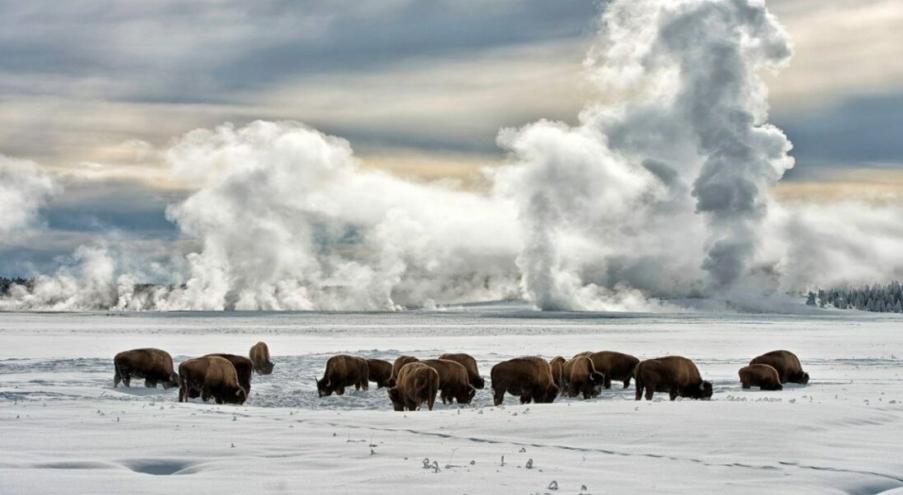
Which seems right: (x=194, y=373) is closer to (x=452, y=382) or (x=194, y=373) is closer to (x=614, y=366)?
(x=452, y=382)

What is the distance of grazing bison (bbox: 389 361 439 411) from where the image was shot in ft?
89.9

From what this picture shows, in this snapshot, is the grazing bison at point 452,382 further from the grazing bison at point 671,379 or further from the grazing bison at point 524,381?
the grazing bison at point 671,379

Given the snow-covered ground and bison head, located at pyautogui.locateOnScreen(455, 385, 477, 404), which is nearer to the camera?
the snow-covered ground

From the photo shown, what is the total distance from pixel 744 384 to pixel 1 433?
24943mm

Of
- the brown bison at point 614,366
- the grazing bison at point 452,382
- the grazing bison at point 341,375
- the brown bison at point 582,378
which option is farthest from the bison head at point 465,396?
the brown bison at point 614,366

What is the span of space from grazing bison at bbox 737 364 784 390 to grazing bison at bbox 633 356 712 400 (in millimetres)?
4610

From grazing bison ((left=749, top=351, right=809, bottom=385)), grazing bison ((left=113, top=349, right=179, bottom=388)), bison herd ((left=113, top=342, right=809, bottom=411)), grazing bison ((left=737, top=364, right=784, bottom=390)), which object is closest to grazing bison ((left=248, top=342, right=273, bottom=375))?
bison herd ((left=113, top=342, right=809, bottom=411))

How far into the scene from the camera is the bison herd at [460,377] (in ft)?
95.4

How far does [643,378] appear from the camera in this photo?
3008 cm

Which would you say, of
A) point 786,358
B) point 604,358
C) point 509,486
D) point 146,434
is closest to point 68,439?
point 146,434

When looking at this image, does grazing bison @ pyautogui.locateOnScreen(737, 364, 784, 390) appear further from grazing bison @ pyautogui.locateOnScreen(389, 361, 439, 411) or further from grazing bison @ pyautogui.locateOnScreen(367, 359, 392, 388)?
grazing bison @ pyautogui.locateOnScreen(367, 359, 392, 388)

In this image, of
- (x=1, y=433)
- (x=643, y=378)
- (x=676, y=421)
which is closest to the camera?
(x=1, y=433)

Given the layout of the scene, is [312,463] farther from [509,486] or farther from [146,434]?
[146,434]

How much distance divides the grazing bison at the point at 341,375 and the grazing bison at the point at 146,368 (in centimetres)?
518
